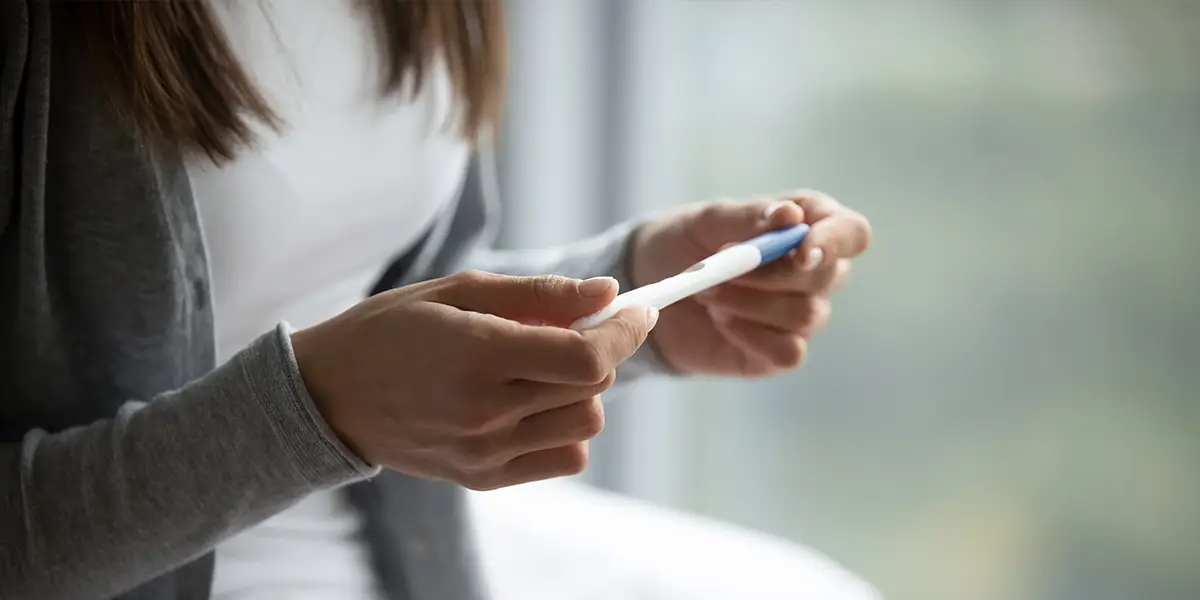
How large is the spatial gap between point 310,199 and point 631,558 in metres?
0.34

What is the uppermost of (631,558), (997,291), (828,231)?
(828,231)

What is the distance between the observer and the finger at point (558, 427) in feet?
1.48

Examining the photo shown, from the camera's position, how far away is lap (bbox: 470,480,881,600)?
0.73m

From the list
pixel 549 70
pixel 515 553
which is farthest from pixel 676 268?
pixel 549 70

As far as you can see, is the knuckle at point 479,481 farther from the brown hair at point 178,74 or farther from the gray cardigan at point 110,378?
the brown hair at point 178,74

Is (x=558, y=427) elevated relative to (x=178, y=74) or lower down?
lower down

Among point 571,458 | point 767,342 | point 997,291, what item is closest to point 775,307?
point 767,342

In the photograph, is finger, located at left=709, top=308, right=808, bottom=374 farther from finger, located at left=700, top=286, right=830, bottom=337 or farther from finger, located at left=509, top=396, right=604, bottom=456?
finger, located at left=509, top=396, right=604, bottom=456

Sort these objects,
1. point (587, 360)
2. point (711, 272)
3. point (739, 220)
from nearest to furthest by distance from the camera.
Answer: point (587, 360)
point (711, 272)
point (739, 220)

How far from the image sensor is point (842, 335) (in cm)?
105

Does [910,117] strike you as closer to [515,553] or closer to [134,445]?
[515,553]

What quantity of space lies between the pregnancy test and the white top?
0.22 meters

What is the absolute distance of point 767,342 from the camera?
0.67 meters

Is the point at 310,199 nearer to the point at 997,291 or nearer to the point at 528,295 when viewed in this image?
the point at 528,295
